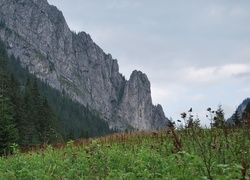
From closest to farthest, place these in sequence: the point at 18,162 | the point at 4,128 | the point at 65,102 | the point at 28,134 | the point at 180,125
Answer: the point at 180,125, the point at 18,162, the point at 4,128, the point at 28,134, the point at 65,102

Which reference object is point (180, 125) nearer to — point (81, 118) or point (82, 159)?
point (82, 159)

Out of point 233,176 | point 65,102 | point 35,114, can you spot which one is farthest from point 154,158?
point 65,102

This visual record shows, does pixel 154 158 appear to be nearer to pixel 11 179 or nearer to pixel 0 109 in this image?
pixel 11 179

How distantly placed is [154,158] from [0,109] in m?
22.8

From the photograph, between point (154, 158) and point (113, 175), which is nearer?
point (113, 175)

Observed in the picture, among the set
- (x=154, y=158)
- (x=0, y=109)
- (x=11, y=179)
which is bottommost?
(x=11, y=179)

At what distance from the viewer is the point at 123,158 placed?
8.67 metres

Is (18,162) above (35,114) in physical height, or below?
below

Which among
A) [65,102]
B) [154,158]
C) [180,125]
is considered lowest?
[154,158]

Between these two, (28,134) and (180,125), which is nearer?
(180,125)

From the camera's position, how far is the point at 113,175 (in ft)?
19.2

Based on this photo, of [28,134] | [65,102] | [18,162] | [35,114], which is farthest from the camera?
[65,102]

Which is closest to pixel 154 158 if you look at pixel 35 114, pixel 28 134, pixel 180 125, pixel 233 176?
pixel 180 125

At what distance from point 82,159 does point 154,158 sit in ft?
9.35
